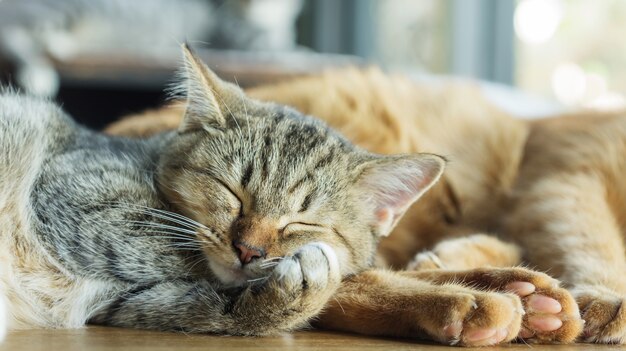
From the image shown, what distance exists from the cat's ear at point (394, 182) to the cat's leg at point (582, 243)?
1.22 feet

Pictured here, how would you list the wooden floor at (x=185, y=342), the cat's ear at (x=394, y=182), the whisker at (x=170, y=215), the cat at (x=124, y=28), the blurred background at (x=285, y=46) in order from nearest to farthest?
the wooden floor at (x=185, y=342)
the whisker at (x=170, y=215)
the cat's ear at (x=394, y=182)
the blurred background at (x=285, y=46)
the cat at (x=124, y=28)

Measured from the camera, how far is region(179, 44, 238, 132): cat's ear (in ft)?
5.14

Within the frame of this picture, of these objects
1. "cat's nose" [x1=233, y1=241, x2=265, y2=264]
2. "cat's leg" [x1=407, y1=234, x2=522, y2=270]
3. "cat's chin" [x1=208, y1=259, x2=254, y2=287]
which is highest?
"cat's nose" [x1=233, y1=241, x2=265, y2=264]

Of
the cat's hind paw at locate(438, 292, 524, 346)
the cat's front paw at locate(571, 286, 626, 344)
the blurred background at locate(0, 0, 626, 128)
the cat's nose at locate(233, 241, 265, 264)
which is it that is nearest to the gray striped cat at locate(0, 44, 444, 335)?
the cat's nose at locate(233, 241, 265, 264)

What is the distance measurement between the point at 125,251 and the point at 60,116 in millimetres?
527

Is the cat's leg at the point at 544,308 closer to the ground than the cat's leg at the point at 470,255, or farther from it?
farther from it

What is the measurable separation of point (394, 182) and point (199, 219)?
41 centimetres

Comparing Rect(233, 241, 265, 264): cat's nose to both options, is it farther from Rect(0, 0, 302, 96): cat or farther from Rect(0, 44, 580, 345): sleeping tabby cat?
Rect(0, 0, 302, 96): cat

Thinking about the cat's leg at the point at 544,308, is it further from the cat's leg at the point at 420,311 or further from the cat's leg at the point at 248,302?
the cat's leg at the point at 248,302

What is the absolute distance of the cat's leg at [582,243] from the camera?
144 centimetres

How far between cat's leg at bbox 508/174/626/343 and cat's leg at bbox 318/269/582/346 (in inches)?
4.0

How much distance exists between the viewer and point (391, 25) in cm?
541

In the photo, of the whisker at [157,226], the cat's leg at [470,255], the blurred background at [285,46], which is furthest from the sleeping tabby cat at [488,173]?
the blurred background at [285,46]

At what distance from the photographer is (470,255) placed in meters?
1.81
